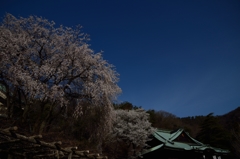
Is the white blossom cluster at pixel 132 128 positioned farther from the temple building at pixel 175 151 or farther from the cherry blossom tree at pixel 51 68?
the cherry blossom tree at pixel 51 68

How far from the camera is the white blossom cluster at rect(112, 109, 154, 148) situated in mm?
16078

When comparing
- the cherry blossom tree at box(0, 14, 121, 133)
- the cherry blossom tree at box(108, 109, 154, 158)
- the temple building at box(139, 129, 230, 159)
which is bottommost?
the temple building at box(139, 129, 230, 159)

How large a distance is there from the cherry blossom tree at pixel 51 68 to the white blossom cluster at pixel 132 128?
5.85 metres

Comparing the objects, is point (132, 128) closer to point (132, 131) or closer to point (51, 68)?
point (132, 131)

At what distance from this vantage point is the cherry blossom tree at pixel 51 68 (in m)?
9.07

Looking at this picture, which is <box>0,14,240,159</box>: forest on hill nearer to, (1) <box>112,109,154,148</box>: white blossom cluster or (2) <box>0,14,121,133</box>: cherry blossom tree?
(2) <box>0,14,121,133</box>: cherry blossom tree

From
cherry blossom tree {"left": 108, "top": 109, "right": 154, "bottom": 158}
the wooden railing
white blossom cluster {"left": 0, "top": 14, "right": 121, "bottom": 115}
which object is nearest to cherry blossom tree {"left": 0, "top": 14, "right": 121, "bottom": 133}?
white blossom cluster {"left": 0, "top": 14, "right": 121, "bottom": 115}

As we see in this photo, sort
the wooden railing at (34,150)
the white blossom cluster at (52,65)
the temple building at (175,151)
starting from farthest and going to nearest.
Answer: the temple building at (175,151) < the white blossom cluster at (52,65) < the wooden railing at (34,150)

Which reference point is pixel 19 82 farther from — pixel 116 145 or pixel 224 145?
pixel 224 145

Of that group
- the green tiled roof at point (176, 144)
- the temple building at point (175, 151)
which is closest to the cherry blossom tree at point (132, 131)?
the temple building at point (175, 151)

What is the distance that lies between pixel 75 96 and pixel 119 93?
2763 millimetres

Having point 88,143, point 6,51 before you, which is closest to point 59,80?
point 6,51

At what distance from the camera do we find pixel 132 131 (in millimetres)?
16234

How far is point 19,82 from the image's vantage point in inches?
353
